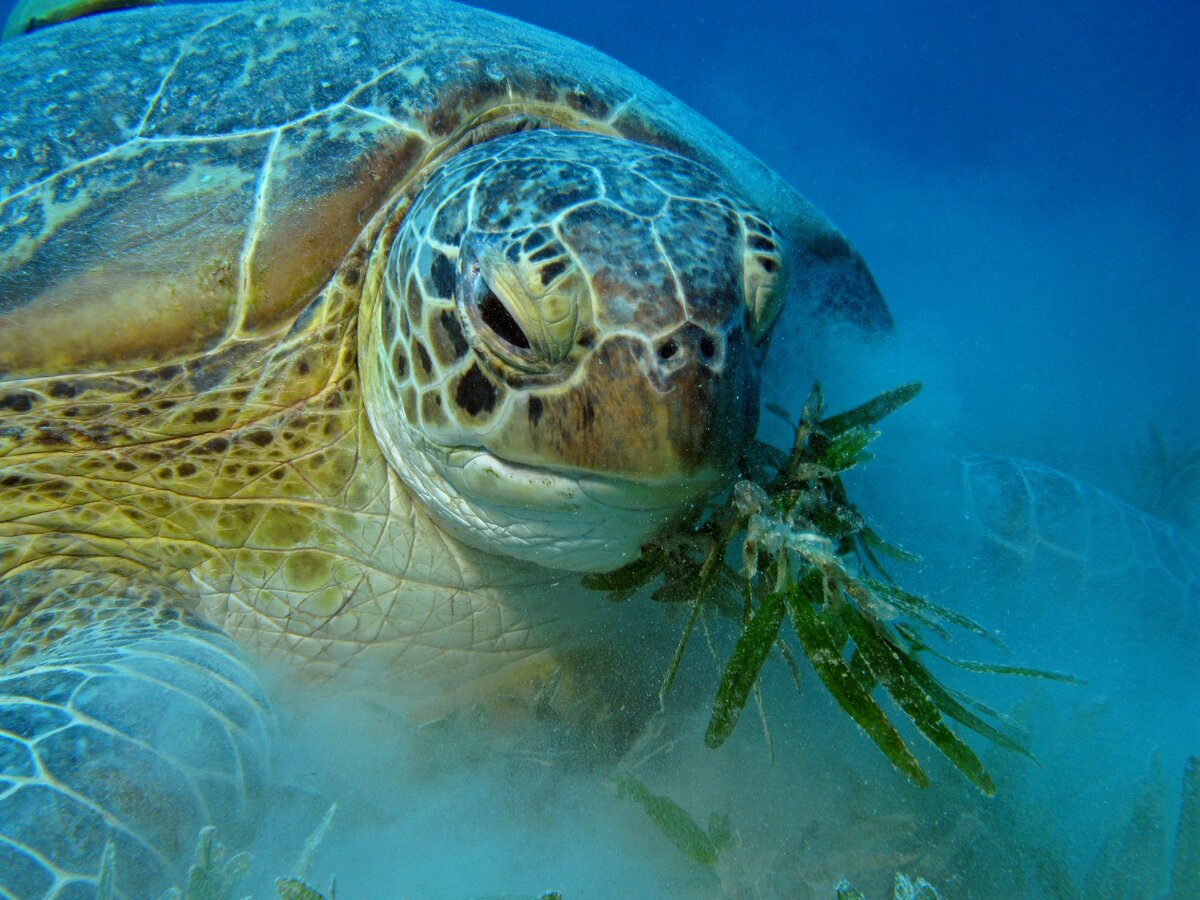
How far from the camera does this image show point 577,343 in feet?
3.85

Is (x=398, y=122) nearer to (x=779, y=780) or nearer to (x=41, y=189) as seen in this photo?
(x=41, y=189)

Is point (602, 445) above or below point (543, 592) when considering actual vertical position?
above

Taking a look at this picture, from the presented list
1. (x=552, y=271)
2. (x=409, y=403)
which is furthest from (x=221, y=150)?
(x=552, y=271)

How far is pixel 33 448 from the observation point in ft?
5.40

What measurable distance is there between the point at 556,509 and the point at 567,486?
0.08 m

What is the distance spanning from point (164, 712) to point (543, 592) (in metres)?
0.88

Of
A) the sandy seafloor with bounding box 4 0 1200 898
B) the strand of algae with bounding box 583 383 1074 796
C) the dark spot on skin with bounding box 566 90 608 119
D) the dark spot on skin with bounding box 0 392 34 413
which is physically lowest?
the sandy seafloor with bounding box 4 0 1200 898

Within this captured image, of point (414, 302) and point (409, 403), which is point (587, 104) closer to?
point (414, 302)

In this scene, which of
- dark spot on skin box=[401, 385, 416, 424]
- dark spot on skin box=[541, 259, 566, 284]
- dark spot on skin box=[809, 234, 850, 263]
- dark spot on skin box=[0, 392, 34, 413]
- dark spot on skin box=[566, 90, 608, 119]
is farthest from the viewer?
dark spot on skin box=[809, 234, 850, 263]

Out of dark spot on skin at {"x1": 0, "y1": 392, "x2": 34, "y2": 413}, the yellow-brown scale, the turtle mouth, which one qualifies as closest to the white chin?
the turtle mouth

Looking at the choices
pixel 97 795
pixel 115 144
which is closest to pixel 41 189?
pixel 115 144

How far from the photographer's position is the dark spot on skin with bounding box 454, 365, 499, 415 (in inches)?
50.2

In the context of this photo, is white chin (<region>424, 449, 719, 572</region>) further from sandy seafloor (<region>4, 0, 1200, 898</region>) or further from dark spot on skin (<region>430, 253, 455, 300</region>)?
sandy seafloor (<region>4, 0, 1200, 898</region>)

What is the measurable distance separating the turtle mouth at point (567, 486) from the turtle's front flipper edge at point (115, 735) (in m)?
0.73
